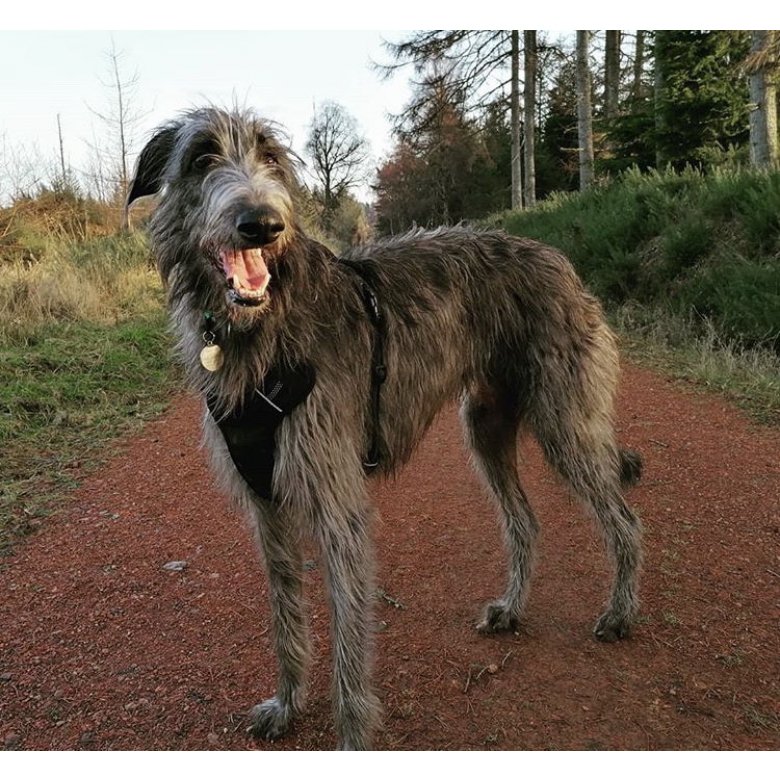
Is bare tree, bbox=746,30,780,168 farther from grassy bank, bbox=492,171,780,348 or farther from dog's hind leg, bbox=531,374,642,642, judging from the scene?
dog's hind leg, bbox=531,374,642,642

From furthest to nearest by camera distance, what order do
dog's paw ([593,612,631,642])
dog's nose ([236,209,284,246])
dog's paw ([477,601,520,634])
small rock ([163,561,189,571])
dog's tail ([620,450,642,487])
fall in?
small rock ([163,561,189,571]), dog's tail ([620,450,642,487]), dog's paw ([477,601,520,634]), dog's paw ([593,612,631,642]), dog's nose ([236,209,284,246])

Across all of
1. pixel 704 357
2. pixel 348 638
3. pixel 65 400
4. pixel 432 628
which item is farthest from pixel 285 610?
pixel 704 357

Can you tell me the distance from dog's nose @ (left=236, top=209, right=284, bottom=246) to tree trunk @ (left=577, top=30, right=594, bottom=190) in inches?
643

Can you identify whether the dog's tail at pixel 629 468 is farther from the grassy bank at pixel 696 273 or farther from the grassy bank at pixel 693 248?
the grassy bank at pixel 693 248

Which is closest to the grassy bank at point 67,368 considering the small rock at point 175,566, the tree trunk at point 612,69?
the small rock at point 175,566

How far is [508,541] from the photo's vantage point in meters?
3.66

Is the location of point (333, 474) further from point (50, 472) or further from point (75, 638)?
point (50, 472)

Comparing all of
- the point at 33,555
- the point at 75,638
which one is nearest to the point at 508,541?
the point at 75,638

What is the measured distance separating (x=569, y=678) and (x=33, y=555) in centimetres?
314

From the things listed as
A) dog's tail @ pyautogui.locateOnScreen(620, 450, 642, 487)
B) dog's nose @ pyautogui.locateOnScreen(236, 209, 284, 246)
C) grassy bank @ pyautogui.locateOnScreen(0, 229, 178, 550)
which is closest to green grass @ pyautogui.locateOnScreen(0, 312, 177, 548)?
grassy bank @ pyautogui.locateOnScreen(0, 229, 178, 550)

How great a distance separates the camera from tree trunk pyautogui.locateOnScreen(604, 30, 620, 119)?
20.6 m

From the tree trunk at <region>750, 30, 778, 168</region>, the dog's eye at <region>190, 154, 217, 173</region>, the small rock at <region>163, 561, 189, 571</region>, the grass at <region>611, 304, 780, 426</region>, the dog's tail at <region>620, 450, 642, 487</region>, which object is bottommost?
the small rock at <region>163, 561, 189, 571</region>

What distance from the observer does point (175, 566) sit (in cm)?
405

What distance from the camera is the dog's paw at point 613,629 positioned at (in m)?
3.27
